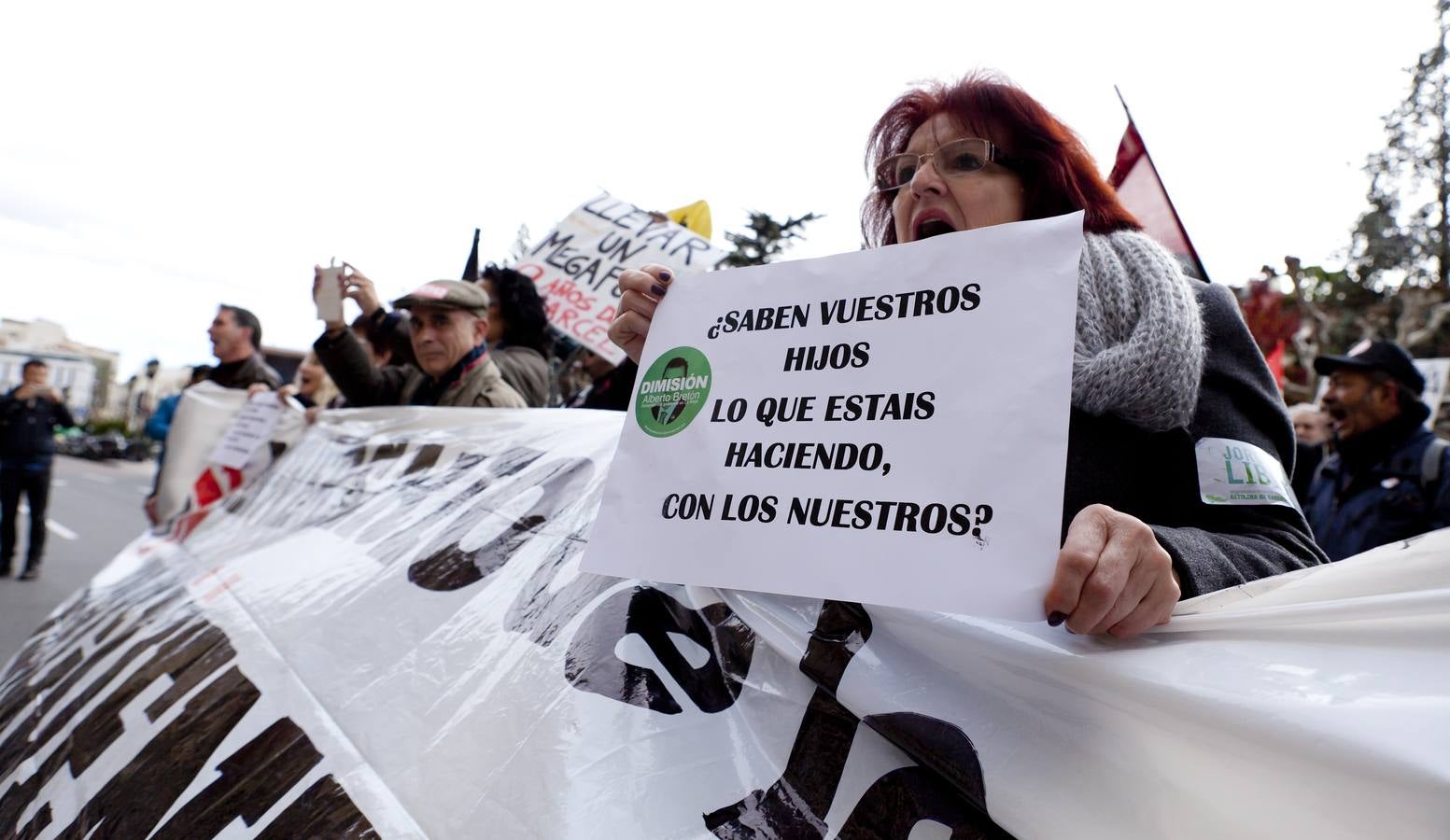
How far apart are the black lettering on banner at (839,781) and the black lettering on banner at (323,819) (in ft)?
1.55

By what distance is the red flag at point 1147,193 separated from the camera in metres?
2.98

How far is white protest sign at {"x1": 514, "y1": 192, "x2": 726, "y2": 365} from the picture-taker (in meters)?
4.28

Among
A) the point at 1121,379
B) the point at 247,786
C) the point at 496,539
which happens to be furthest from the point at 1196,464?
the point at 247,786

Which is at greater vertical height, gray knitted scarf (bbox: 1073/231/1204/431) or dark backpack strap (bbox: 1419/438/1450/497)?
dark backpack strap (bbox: 1419/438/1450/497)

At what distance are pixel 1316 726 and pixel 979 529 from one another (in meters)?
Result: 0.30

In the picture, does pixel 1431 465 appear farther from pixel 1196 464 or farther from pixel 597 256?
pixel 597 256

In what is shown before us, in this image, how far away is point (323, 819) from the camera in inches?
45.3

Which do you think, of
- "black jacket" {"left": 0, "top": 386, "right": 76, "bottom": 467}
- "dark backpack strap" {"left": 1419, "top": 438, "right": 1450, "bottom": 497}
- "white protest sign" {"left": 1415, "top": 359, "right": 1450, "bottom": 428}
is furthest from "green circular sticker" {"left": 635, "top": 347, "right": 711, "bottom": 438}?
"white protest sign" {"left": 1415, "top": 359, "right": 1450, "bottom": 428}

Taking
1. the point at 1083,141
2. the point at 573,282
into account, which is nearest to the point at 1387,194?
the point at 573,282

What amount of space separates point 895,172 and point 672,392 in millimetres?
671

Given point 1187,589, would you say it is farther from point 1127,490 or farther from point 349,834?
point 349,834

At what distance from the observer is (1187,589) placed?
91cm

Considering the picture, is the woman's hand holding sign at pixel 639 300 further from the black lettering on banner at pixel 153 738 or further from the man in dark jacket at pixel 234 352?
the man in dark jacket at pixel 234 352

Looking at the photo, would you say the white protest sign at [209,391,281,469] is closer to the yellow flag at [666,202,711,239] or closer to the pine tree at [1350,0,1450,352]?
the yellow flag at [666,202,711,239]
